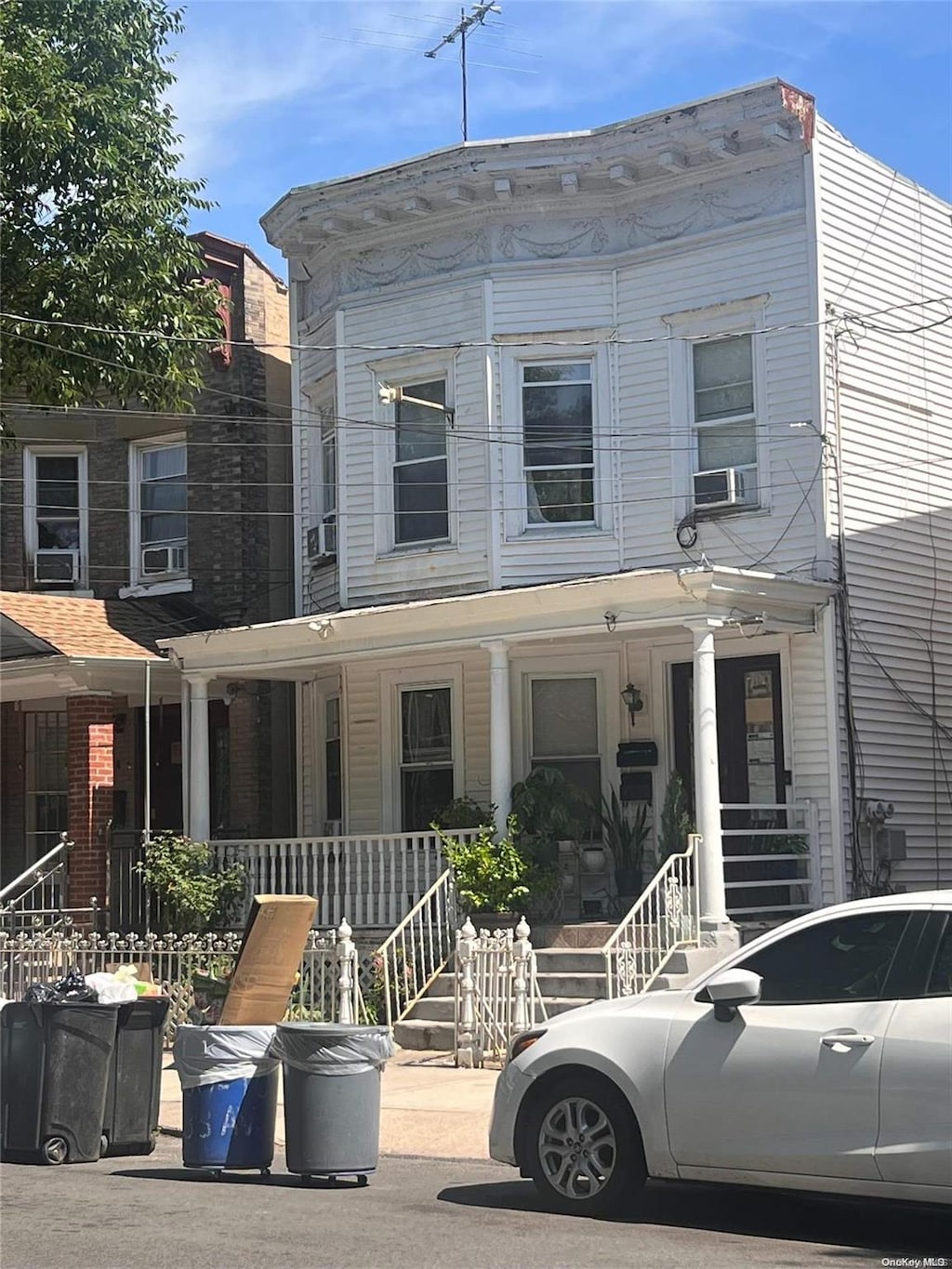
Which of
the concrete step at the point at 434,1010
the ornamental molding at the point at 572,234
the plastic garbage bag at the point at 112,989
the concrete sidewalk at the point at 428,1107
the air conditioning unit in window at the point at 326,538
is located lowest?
the concrete sidewalk at the point at 428,1107

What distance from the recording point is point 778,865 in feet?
52.4

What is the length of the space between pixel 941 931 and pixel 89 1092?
5.17 meters

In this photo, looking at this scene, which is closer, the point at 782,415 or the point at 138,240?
the point at 138,240

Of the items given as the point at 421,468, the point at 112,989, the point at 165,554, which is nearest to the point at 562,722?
the point at 421,468

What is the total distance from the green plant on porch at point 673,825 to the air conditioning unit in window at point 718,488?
2.75 m

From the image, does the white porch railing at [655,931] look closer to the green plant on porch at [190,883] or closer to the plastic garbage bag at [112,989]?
the plastic garbage bag at [112,989]

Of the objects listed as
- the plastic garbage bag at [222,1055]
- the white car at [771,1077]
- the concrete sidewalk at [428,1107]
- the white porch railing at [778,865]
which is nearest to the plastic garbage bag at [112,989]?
the plastic garbage bag at [222,1055]

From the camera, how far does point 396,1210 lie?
8234 mm

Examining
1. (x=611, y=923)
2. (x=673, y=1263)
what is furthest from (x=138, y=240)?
(x=673, y=1263)

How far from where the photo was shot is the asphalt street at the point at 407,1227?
22.7ft

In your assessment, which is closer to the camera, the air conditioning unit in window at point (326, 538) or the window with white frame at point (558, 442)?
the window with white frame at point (558, 442)

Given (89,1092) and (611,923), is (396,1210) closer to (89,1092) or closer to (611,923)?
(89,1092)

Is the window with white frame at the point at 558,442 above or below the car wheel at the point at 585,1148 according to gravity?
above

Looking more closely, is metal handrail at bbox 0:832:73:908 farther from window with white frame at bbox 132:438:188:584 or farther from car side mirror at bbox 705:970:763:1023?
car side mirror at bbox 705:970:763:1023
